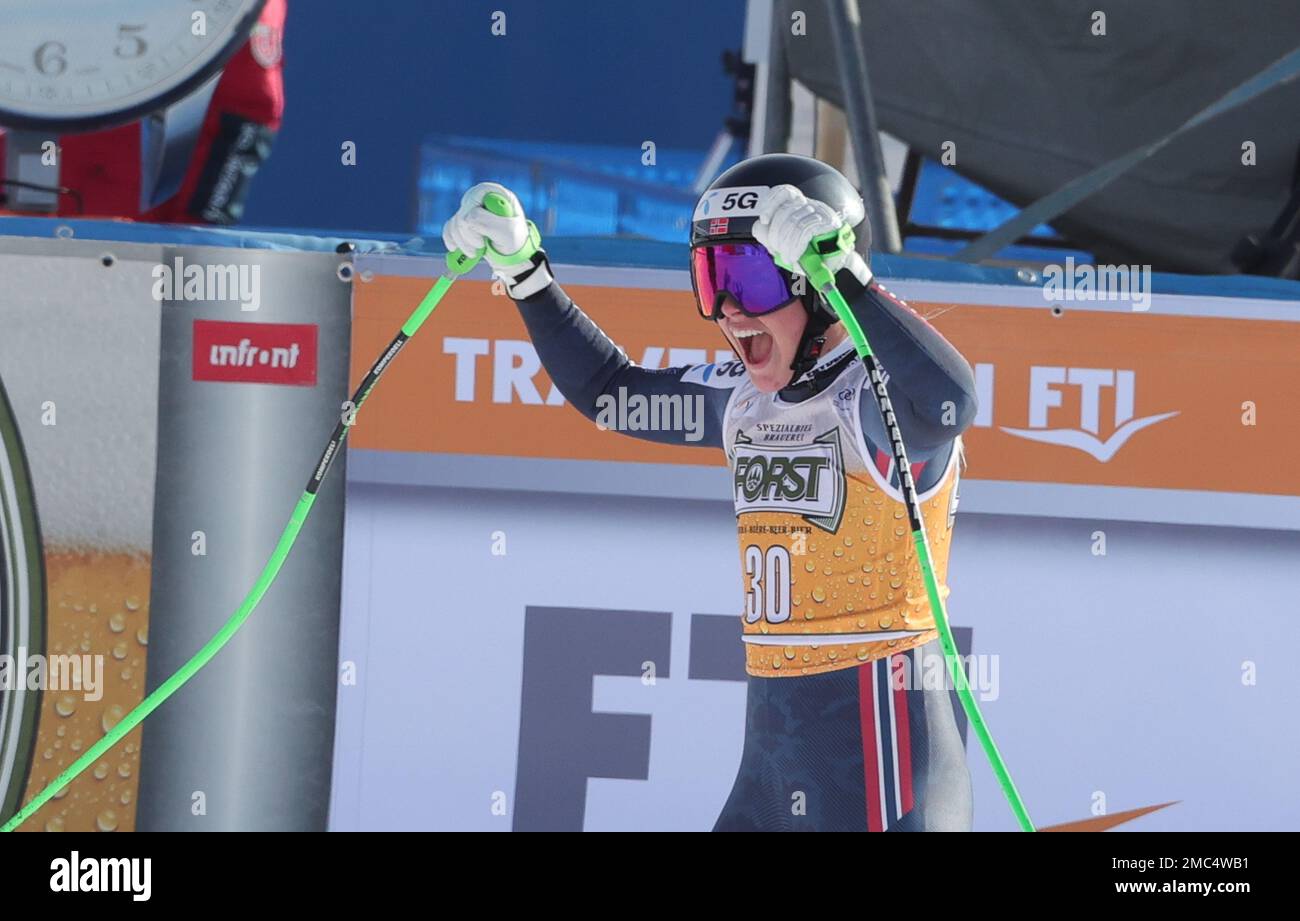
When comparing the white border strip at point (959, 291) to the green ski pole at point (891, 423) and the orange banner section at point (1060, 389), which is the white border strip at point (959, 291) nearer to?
the orange banner section at point (1060, 389)

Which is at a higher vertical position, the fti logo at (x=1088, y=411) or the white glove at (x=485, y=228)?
the white glove at (x=485, y=228)

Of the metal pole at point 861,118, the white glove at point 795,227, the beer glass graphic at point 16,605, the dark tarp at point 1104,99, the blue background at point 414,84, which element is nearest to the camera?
the white glove at point 795,227

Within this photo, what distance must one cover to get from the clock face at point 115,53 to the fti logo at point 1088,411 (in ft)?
6.38

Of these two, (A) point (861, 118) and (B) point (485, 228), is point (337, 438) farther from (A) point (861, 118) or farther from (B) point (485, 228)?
(A) point (861, 118)

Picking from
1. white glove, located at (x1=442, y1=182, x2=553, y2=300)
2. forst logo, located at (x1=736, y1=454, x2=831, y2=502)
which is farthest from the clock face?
forst logo, located at (x1=736, y1=454, x2=831, y2=502)

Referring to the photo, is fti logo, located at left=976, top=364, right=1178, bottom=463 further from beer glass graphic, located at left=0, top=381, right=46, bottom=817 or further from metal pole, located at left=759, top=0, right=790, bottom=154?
beer glass graphic, located at left=0, top=381, right=46, bottom=817

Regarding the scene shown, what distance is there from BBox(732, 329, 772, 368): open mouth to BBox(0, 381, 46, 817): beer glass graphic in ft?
5.45

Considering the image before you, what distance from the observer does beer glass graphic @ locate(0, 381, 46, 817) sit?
3.47 metres

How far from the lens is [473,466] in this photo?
352 centimetres

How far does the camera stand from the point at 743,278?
108 inches

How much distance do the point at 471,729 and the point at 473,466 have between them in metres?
0.58

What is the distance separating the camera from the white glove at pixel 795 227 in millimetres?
2480

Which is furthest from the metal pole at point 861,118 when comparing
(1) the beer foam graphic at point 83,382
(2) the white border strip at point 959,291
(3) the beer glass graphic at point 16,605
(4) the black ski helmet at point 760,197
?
(3) the beer glass graphic at point 16,605

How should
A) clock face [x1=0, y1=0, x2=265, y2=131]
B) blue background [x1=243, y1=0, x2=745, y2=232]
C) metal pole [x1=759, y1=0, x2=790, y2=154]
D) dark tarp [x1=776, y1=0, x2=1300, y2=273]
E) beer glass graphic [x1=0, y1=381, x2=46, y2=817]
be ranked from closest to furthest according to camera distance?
beer glass graphic [x1=0, y1=381, x2=46, y2=817], clock face [x1=0, y1=0, x2=265, y2=131], dark tarp [x1=776, y1=0, x2=1300, y2=273], metal pole [x1=759, y1=0, x2=790, y2=154], blue background [x1=243, y1=0, x2=745, y2=232]
